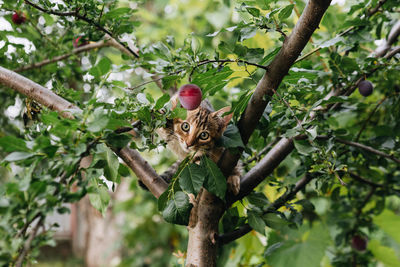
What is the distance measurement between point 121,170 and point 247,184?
0.27m

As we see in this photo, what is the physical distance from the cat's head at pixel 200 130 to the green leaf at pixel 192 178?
0.28 metres

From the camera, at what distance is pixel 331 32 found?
2.90ft

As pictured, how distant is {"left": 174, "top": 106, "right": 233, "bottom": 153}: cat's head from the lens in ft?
2.88

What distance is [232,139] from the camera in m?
0.60

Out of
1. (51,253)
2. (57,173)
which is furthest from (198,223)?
(51,253)

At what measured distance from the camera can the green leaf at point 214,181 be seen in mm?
585

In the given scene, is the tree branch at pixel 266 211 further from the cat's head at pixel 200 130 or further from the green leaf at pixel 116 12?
Answer: the green leaf at pixel 116 12

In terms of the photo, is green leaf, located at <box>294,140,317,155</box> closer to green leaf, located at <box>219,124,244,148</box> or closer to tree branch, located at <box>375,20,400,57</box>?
green leaf, located at <box>219,124,244,148</box>

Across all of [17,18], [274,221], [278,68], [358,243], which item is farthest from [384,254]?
[17,18]

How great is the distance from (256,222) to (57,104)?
45cm

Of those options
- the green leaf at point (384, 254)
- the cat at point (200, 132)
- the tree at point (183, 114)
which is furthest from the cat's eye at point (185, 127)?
the green leaf at point (384, 254)

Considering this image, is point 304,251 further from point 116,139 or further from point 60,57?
point 60,57

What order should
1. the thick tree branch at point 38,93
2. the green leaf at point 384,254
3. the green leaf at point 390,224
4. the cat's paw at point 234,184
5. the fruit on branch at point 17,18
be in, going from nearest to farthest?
1. the thick tree branch at point 38,93
2. the cat's paw at point 234,184
3. the fruit on branch at point 17,18
4. the green leaf at point 384,254
5. the green leaf at point 390,224

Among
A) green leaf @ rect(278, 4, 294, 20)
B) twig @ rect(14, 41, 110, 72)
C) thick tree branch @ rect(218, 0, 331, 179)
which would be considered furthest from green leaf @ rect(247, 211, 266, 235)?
twig @ rect(14, 41, 110, 72)
